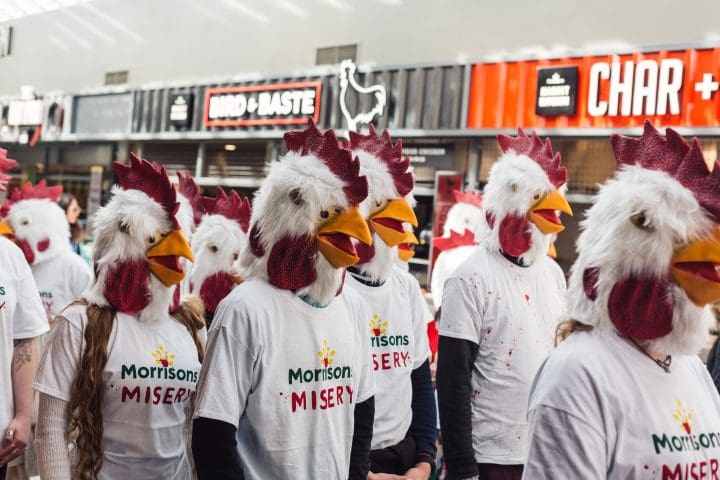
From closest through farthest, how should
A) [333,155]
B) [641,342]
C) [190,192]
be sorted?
1. [641,342]
2. [333,155]
3. [190,192]

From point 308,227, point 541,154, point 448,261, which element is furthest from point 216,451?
point 448,261

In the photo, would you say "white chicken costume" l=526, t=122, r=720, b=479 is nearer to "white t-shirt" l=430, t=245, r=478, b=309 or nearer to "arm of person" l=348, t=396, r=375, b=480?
"arm of person" l=348, t=396, r=375, b=480

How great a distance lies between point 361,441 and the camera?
6.96 ft

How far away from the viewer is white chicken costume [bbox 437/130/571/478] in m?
2.58

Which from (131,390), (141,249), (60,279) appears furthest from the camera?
(60,279)

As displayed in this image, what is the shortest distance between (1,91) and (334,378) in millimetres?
16303

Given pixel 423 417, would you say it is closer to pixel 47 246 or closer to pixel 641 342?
pixel 641 342

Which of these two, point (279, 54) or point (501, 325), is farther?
point (279, 54)

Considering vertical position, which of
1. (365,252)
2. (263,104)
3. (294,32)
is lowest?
(365,252)

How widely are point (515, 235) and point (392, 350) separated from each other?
631 mm

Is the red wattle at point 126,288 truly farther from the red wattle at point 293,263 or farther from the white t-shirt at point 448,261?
the white t-shirt at point 448,261

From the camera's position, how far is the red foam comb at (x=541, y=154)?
2.95 metres

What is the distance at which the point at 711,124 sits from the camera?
691 cm

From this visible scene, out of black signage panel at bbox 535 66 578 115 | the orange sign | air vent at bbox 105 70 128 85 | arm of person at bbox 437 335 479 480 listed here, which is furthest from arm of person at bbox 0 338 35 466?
air vent at bbox 105 70 128 85
